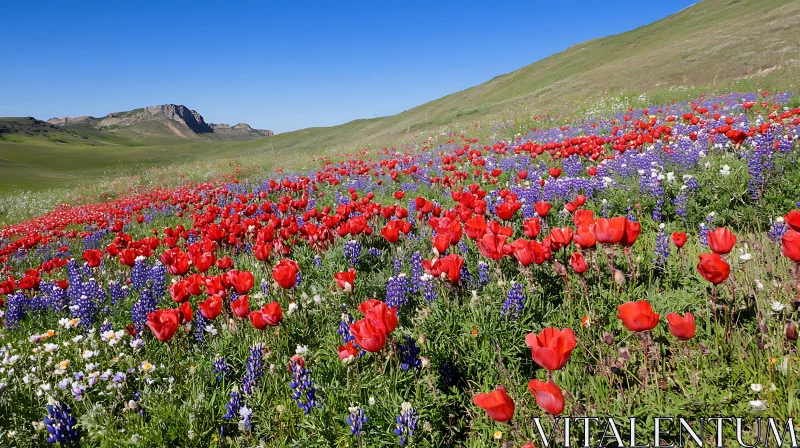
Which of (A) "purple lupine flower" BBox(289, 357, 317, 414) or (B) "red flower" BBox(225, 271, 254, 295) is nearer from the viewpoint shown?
(A) "purple lupine flower" BBox(289, 357, 317, 414)

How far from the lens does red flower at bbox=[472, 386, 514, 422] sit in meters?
1.56

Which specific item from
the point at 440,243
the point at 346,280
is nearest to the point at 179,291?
the point at 346,280

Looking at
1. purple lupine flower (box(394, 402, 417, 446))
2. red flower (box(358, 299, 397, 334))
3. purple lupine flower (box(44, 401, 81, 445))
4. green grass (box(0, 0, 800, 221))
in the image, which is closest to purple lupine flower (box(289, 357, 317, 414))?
purple lupine flower (box(394, 402, 417, 446))

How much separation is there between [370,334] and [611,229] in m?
1.71

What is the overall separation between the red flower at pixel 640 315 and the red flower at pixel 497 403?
0.75 metres

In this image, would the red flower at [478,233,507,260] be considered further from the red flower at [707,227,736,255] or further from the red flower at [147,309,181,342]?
the red flower at [147,309,181,342]

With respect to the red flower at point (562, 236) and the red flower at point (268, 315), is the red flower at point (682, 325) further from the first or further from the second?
the red flower at point (268, 315)

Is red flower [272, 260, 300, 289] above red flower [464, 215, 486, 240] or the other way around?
the other way around

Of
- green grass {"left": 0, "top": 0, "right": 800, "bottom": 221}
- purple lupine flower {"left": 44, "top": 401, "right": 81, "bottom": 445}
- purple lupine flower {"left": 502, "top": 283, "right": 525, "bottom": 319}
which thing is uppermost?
green grass {"left": 0, "top": 0, "right": 800, "bottom": 221}

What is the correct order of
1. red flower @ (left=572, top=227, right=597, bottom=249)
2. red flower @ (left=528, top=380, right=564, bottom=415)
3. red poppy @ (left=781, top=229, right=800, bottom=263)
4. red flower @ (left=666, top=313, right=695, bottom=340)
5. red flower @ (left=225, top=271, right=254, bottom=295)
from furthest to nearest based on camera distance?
1. red flower @ (left=225, top=271, right=254, bottom=295)
2. red flower @ (left=572, top=227, right=597, bottom=249)
3. red poppy @ (left=781, top=229, right=800, bottom=263)
4. red flower @ (left=666, top=313, right=695, bottom=340)
5. red flower @ (left=528, top=380, right=564, bottom=415)

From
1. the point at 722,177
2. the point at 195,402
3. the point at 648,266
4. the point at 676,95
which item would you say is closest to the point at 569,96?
the point at 676,95

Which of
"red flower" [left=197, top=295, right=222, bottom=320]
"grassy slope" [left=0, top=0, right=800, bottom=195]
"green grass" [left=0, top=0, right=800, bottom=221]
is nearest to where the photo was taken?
"red flower" [left=197, top=295, right=222, bottom=320]

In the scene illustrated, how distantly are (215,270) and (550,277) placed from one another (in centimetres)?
425

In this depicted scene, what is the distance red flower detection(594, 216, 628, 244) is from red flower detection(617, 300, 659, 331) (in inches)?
31.9
